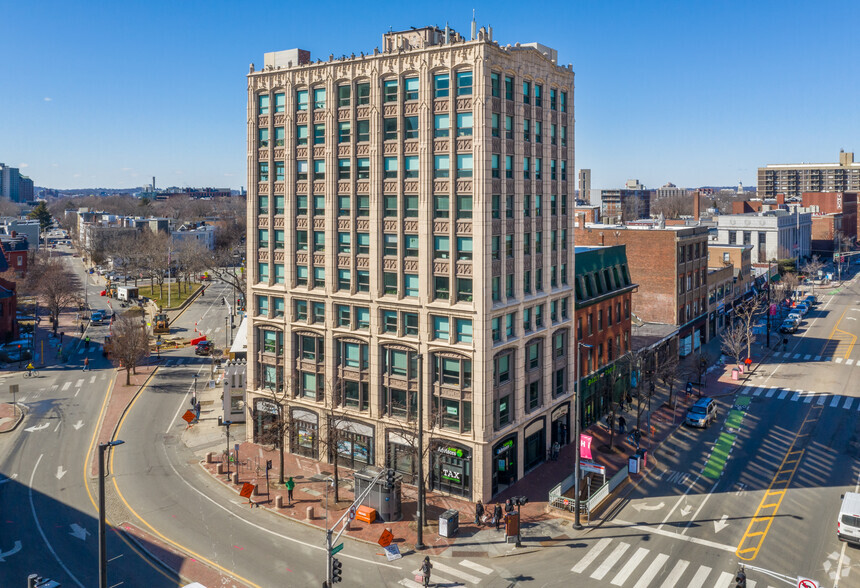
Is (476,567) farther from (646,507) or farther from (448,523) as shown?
(646,507)

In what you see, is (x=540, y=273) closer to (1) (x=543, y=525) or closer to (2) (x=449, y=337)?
(2) (x=449, y=337)

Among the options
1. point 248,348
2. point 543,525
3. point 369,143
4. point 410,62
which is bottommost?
point 543,525

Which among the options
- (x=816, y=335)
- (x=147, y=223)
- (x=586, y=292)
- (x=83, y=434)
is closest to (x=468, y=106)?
(x=586, y=292)

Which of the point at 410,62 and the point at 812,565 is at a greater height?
the point at 410,62

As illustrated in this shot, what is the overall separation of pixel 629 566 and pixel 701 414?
25187mm

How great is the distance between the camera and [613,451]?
48.6m

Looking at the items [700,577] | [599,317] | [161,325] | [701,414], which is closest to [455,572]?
[700,577]

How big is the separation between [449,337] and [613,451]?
54.8ft

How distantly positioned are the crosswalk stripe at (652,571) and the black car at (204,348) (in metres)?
61.6

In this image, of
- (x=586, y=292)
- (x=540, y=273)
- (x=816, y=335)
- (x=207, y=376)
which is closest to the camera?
(x=540, y=273)

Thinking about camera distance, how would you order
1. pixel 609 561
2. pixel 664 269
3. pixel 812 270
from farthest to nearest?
pixel 812 270
pixel 664 269
pixel 609 561

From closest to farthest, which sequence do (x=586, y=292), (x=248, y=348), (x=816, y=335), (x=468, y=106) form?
(x=468, y=106)
(x=248, y=348)
(x=586, y=292)
(x=816, y=335)

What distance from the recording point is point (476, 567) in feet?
107

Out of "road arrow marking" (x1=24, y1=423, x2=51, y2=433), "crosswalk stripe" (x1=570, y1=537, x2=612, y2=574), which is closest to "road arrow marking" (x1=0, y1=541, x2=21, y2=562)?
"road arrow marking" (x1=24, y1=423, x2=51, y2=433)
